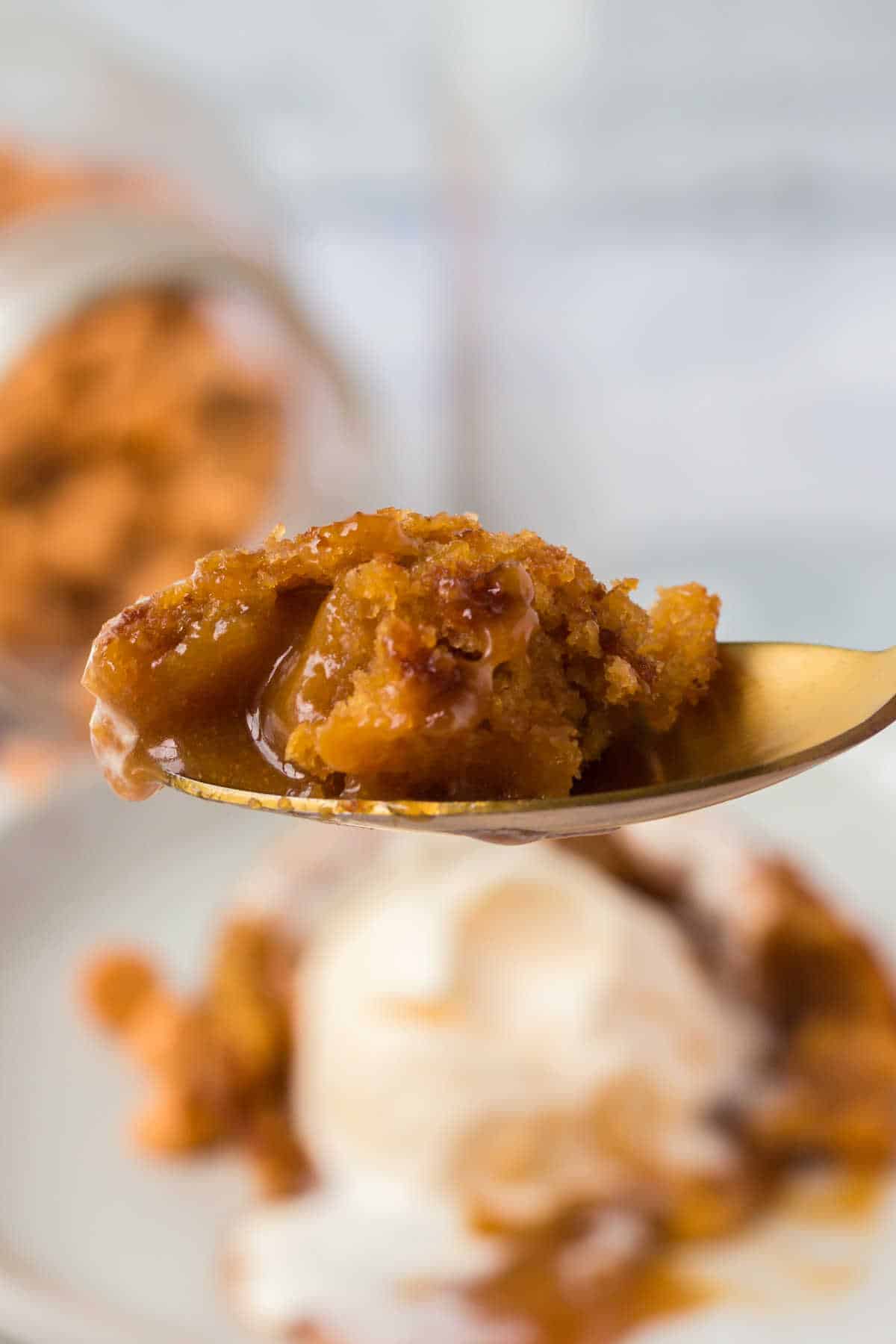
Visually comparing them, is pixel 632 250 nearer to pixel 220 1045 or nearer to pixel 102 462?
pixel 102 462

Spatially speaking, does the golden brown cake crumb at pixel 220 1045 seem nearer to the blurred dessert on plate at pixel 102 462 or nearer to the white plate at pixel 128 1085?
the white plate at pixel 128 1085

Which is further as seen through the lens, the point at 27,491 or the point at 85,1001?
the point at 27,491

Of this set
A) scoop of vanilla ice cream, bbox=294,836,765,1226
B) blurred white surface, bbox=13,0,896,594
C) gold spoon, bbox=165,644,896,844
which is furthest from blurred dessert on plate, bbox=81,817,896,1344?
blurred white surface, bbox=13,0,896,594

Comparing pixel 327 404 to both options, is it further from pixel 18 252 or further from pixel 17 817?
pixel 17 817

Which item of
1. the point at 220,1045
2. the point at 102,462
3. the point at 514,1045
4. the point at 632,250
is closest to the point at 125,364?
the point at 102,462

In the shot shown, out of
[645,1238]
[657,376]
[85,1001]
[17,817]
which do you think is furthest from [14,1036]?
[657,376]

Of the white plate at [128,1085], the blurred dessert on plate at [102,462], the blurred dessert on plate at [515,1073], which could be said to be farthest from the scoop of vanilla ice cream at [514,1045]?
the blurred dessert on plate at [102,462]
